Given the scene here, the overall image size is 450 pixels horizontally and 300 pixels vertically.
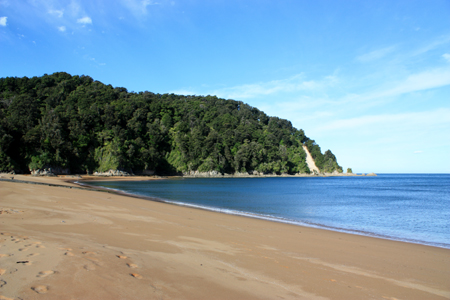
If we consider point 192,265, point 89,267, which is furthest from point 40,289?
point 192,265

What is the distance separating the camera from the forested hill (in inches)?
2517

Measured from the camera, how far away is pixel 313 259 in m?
6.41

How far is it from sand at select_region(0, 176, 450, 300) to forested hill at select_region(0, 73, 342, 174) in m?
64.4

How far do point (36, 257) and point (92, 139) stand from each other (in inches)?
3319

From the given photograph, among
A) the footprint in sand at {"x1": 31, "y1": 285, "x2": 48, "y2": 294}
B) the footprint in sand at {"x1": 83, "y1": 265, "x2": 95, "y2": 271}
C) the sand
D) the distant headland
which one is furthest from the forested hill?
the footprint in sand at {"x1": 31, "y1": 285, "x2": 48, "y2": 294}

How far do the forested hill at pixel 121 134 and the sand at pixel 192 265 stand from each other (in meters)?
64.4

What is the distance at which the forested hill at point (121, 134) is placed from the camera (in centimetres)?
6394

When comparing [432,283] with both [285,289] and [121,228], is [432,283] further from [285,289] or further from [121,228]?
[121,228]

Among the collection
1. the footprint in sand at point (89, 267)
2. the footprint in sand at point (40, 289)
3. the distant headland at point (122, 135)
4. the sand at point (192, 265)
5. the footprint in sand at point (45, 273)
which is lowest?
the sand at point (192, 265)

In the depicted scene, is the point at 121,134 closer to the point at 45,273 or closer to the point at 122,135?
the point at 122,135

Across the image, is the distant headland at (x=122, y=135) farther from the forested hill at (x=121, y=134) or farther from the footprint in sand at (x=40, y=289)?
the footprint in sand at (x=40, y=289)

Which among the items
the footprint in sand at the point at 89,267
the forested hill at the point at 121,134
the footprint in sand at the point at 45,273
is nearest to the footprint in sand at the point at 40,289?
the footprint in sand at the point at 45,273

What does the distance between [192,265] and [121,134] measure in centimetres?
8292

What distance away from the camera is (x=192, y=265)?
16.1 ft
